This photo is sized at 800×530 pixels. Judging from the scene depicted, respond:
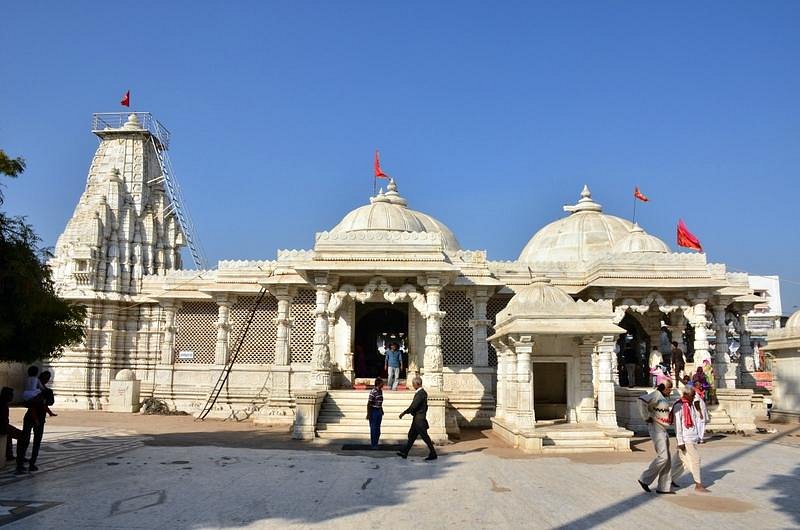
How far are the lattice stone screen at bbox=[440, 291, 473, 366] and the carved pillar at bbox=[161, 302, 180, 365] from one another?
8967mm

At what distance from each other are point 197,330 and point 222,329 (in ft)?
5.76

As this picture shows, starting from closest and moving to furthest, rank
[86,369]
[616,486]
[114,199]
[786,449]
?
1. [616,486]
2. [786,449]
3. [86,369]
4. [114,199]

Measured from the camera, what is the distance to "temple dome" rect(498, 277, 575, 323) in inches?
504

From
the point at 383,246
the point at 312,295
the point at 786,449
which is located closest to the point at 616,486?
the point at 786,449

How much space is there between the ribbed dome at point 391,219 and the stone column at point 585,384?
7.82 m

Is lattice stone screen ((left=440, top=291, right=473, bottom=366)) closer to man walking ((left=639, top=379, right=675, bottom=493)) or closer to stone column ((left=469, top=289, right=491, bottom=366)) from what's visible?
stone column ((left=469, top=289, right=491, bottom=366))

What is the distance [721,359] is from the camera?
59.2ft

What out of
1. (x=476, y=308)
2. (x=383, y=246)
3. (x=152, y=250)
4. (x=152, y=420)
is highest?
(x=152, y=250)

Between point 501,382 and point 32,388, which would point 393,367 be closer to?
point 501,382

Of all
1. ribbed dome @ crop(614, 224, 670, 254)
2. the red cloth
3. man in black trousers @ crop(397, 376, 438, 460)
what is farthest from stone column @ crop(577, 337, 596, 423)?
ribbed dome @ crop(614, 224, 670, 254)

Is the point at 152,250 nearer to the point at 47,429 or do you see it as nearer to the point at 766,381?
the point at 47,429

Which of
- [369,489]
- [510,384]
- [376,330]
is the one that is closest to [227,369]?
[376,330]

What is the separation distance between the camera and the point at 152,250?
27.2 m

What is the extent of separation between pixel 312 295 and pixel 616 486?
40.4 feet
